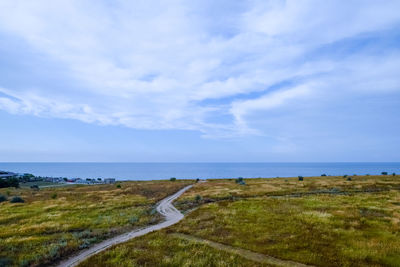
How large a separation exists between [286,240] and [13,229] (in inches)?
1279

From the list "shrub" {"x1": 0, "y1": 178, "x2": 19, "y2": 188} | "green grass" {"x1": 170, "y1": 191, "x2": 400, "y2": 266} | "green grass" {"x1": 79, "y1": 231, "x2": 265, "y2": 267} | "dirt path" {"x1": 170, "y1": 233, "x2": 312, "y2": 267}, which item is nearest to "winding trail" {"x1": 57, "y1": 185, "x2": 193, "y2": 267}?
"green grass" {"x1": 79, "y1": 231, "x2": 265, "y2": 267}

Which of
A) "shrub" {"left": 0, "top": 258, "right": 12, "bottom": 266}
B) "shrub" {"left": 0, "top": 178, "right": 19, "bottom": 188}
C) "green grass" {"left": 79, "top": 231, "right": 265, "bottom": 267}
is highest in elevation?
"green grass" {"left": 79, "top": 231, "right": 265, "bottom": 267}

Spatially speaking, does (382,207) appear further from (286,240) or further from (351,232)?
(286,240)

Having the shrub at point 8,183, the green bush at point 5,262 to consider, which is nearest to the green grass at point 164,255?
the green bush at point 5,262

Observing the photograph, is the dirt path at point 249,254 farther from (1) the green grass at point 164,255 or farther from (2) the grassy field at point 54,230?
(2) the grassy field at point 54,230

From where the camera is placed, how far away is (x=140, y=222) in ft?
97.2

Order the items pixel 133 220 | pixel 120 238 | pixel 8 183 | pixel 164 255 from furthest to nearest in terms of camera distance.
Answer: pixel 8 183
pixel 133 220
pixel 120 238
pixel 164 255

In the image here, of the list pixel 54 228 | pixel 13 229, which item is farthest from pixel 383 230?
pixel 13 229

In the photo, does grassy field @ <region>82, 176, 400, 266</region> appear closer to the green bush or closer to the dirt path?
the dirt path

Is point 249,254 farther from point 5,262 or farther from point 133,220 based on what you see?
point 5,262

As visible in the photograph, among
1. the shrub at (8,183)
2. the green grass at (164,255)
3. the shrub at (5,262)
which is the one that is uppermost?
the green grass at (164,255)

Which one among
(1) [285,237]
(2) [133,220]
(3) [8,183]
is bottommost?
(3) [8,183]

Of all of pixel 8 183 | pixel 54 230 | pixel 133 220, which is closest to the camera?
pixel 54 230

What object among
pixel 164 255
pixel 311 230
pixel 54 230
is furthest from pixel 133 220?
pixel 311 230
